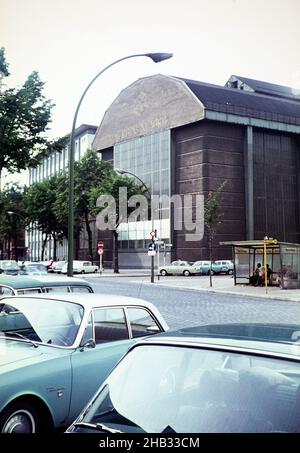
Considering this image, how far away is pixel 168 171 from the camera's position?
5359cm

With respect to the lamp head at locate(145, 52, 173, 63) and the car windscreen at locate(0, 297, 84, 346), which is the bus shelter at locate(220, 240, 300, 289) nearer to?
the lamp head at locate(145, 52, 173, 63)

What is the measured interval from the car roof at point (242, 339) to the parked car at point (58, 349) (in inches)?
53.9

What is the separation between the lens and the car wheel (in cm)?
357

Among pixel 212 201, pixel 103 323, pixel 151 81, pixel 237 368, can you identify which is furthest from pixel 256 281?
pixel 151 81

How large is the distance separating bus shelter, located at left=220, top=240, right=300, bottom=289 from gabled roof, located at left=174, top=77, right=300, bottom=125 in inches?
974

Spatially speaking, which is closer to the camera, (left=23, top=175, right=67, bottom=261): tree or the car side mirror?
the car side mirror

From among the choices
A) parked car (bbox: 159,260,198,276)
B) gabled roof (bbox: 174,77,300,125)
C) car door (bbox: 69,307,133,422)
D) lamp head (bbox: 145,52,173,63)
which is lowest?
parked car (bbox: 159,260,198,276)

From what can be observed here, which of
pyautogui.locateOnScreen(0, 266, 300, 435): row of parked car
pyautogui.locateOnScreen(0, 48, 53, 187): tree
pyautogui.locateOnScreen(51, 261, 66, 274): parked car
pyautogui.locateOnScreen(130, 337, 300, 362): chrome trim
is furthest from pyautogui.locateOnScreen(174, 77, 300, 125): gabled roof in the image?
pyautogui.locateOnScreen(130, 337, 300, 362): chrome trim

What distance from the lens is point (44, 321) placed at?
16.1 ft

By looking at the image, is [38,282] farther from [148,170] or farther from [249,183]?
[148,170]

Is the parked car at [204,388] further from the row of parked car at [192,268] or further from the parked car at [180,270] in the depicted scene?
the parked car at [180,270]

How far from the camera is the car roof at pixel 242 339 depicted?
8.25 feet
